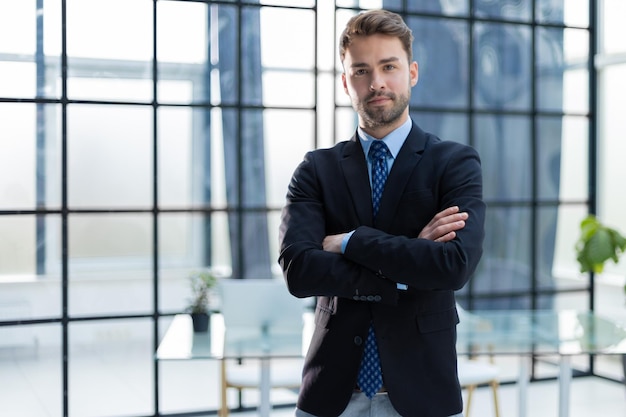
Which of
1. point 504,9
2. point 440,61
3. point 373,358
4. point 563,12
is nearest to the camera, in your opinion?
point 373,358

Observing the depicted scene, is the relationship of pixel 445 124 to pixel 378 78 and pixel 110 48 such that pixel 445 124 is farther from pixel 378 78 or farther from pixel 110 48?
pixel 378 78

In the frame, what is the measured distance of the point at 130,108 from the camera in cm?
507

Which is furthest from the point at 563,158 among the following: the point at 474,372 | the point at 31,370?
the point at 31,370

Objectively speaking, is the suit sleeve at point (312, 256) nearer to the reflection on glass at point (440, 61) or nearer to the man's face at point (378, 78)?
the man's face at point (378, 78)

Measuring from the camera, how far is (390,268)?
214 centimetres

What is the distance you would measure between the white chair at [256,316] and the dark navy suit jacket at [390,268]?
75.5 inches

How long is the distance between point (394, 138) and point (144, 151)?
3.20 meters

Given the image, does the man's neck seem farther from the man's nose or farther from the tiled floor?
the tiled floor

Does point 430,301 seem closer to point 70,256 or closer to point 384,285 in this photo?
point 384,285

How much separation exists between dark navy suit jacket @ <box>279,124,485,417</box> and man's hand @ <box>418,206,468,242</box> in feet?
0.07

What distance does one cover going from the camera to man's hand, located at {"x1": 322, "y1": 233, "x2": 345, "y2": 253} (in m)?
2.23

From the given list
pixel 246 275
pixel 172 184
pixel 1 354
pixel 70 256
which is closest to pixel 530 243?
pixel 246 275

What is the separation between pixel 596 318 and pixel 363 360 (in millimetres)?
2813

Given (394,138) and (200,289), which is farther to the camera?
(200,289)
